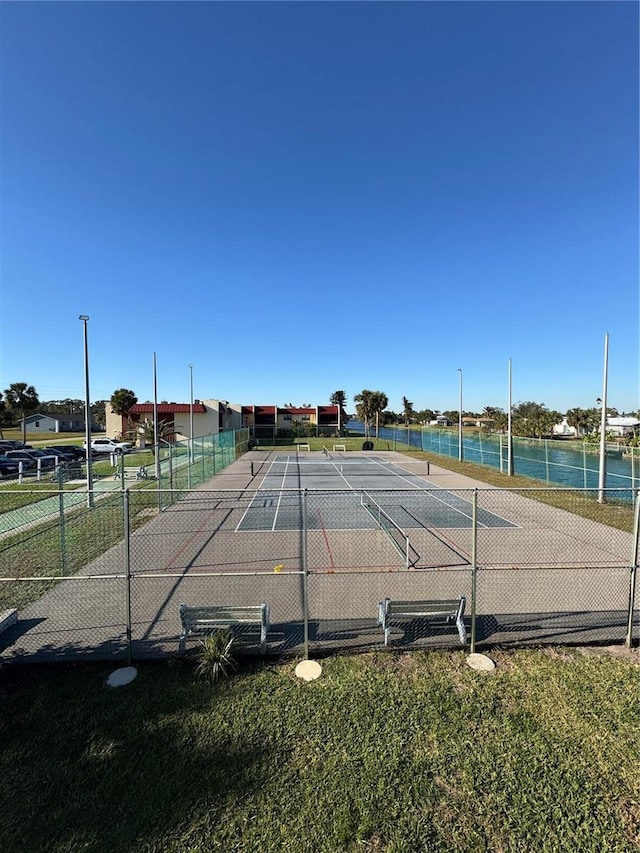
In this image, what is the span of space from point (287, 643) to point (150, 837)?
10.1ft

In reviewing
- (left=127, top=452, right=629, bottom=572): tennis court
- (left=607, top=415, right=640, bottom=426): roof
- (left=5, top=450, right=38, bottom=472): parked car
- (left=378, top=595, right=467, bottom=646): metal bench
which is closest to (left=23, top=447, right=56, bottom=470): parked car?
(left=5, top=450, right=38, bottom=472): parked car

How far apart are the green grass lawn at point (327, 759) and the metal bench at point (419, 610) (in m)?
0.64

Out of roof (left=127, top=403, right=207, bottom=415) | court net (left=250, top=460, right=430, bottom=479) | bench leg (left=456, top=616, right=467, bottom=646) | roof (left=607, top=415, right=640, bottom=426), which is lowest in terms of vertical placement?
court net (left=250, top=460, right=430, bottom=479)

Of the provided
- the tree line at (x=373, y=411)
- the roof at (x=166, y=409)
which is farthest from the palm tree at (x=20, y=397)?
the roof at (x=166, y=409)

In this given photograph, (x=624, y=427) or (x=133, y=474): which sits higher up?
(x=624, y=427)

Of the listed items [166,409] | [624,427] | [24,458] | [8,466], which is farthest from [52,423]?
[624,427]

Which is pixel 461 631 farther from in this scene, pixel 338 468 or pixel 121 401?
pixel 121 401

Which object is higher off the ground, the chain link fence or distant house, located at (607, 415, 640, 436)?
distant house, located at (607, 415, 640, 436)

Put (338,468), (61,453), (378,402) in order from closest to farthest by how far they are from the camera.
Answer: (338,468)
(61,453)
(378,402)

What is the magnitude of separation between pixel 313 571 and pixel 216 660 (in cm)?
180

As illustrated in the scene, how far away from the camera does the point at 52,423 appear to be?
101 meters

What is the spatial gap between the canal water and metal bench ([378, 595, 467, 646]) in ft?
48.2

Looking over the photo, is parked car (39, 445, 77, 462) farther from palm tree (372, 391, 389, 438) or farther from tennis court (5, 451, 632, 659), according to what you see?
palm tree (372, 391, 389, 438)

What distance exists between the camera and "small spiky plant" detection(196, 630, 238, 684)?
5395 mm
